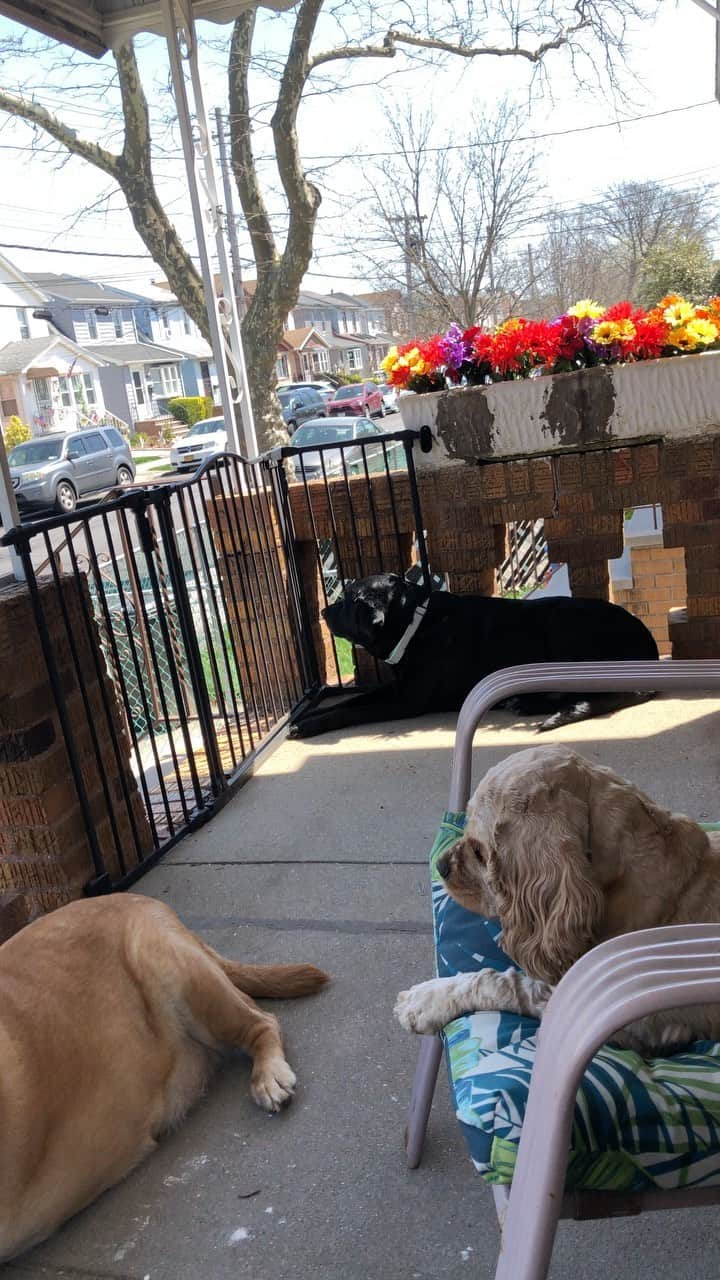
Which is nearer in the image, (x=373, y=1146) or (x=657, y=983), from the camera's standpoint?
(x=657, y=983)

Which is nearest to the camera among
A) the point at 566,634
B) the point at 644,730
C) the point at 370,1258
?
the point at 370,1258

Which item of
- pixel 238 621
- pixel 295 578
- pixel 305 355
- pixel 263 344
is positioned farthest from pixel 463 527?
pixel 305 355

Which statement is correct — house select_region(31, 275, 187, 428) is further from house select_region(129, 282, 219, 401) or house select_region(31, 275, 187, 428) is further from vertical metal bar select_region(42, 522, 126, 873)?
vertical metal bar select_region(42, 522, 126, 873)

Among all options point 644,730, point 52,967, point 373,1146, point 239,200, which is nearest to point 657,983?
point 373,1146

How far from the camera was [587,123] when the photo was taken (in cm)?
1966

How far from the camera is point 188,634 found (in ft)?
12.7

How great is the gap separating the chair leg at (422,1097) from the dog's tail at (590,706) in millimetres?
2544

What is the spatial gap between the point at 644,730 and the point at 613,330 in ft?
6.61

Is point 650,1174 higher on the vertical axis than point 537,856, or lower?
lower

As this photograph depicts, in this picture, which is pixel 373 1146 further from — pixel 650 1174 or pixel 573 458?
pixel 573 458

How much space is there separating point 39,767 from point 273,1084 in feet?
4.41

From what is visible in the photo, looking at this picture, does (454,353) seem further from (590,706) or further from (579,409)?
(590,706)

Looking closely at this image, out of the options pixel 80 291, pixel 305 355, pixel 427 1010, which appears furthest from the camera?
pixel 305 355

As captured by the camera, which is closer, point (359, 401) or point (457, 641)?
point (457, 641)
